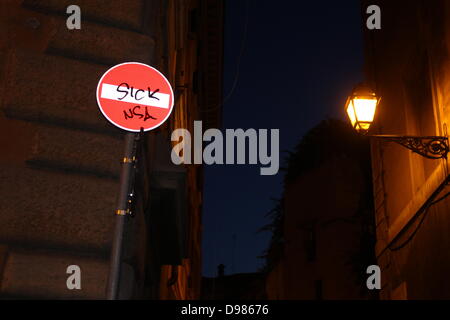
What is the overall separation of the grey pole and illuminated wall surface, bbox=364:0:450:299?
6.03m

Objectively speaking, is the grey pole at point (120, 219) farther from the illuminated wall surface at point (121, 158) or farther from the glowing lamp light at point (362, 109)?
the glowing lamp light at point (362, 109)

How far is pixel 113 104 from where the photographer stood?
4.83m

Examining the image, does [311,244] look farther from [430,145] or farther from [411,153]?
[430,145]

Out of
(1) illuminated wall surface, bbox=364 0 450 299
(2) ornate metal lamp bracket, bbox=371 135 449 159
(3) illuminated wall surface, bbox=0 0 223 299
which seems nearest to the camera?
(3) illuminated wall surface, bbox=0 0 223 299

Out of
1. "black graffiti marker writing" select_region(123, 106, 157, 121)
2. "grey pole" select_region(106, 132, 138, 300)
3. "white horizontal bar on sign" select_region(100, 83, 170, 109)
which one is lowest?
"grey pole" select_region(106, 132, 138, 300)

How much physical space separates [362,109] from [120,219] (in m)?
6.11

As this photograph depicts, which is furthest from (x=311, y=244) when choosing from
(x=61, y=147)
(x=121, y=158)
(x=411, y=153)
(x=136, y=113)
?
(x=136, y=113)

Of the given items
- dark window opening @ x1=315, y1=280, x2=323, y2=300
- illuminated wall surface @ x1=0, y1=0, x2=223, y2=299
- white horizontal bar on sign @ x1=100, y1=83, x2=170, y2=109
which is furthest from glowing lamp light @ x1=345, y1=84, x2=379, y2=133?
dark window opening @ x1=315, y1=280, x2=323, y2=300

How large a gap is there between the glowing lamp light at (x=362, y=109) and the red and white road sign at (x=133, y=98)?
5053mm

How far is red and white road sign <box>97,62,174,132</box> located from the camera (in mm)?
4805

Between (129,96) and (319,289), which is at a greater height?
(319,289)

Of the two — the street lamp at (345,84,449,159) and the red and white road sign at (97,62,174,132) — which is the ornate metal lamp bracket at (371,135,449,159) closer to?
the street lamp at (345,84,449,159)

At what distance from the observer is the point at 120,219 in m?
4.30

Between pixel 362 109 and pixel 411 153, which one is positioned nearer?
pixel 362 109
